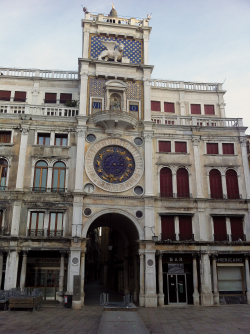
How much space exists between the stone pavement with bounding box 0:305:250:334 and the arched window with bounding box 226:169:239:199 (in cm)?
1146

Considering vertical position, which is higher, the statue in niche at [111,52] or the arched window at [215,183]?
the statue in niche at [111,52]

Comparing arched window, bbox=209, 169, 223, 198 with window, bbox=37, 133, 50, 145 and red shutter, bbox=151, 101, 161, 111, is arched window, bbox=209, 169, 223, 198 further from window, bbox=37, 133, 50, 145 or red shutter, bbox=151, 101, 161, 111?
window, bbox=37, 133, 50, 145

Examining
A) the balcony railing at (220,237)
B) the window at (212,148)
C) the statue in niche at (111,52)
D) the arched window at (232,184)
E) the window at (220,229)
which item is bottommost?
the balcony railing at (220,237)

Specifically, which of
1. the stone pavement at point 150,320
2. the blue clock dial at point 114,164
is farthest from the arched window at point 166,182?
the stone pavement at point 150,320

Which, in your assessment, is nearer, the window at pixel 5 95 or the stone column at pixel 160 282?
the stone column at pixel 160 282

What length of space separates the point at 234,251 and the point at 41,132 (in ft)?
77.8

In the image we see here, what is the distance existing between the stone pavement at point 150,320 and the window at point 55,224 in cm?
678

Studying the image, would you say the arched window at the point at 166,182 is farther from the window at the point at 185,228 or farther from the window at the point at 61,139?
the window at the point at 61,139

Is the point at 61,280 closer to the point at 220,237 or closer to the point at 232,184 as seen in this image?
the point at 220,237

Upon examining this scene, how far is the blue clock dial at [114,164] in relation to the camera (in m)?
33.6

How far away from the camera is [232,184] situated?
3512 cm

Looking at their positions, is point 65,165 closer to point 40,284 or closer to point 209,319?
point 40,284

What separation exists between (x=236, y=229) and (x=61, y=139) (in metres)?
21.1

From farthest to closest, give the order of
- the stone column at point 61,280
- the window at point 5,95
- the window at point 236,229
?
the window at point 5,95, the window at point 236,229, the stone column at point 61,280
